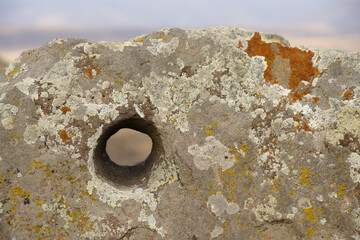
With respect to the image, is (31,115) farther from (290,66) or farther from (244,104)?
(290,66)

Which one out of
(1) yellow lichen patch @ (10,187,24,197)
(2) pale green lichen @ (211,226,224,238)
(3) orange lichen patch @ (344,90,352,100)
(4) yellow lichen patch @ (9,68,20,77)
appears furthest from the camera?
(4) yellow lichen patch @ (9,68,20,77)

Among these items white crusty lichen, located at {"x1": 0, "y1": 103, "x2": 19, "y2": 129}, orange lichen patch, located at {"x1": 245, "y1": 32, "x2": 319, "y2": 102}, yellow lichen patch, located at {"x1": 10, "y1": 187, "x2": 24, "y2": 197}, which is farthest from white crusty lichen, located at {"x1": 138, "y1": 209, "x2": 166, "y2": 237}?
orange lichen patch, located at {"x1": 245, "y1": 32, "x2": 319, "y2": 102}

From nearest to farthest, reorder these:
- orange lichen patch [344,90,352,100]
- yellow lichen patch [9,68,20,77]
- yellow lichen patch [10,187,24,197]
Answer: yellow lichen patch [10,187,24,197]
orange lichen patch [344,90,352,100]
yellow lichen patch [9,68,20,77]

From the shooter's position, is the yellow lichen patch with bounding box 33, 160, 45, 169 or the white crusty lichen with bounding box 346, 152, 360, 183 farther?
the white crusty lichen with bounding box 346, 152, 360, 183

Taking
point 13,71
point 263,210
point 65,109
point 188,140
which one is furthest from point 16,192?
point 263,210

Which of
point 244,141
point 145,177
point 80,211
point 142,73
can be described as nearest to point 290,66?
point 244,141

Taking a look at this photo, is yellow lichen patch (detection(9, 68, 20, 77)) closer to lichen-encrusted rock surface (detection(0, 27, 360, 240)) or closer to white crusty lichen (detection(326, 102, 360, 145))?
lichen-encrusted rock surface (detection(0, 27, 360, 240))

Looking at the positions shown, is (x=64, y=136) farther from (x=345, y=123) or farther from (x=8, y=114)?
(x=345, y=123)

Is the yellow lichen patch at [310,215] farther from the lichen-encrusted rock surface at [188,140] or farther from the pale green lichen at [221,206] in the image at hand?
the pale green lichen at [221,206]
